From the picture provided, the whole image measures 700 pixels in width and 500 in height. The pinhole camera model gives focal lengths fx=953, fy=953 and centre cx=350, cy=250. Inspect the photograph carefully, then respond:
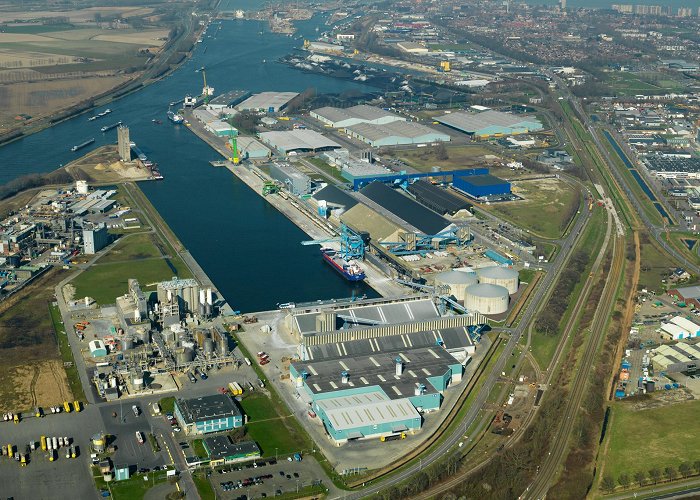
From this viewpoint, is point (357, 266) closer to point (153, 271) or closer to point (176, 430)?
point (153, 271)

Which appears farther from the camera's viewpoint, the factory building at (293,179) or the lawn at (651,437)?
the factory building at (293,179)

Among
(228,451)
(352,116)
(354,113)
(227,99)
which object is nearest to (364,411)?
(228,451)

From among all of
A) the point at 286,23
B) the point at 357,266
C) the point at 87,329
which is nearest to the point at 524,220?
the point at 357,266

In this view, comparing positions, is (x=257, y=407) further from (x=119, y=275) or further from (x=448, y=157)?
(x=448, y=157)

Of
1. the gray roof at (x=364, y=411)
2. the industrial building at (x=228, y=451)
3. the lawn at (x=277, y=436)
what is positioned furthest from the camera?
the gray roof at (x=364, y=411)

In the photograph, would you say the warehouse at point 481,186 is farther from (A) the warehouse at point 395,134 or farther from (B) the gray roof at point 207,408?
(B) the gray roof at point 207,408

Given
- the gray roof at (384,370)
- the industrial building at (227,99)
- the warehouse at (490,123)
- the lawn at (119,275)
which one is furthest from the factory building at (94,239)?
the industrial building at (227,99)

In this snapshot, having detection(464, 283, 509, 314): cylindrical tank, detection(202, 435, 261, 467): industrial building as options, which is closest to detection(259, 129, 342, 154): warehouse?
detection(464, 283, 509, 314): cylindrical tank
